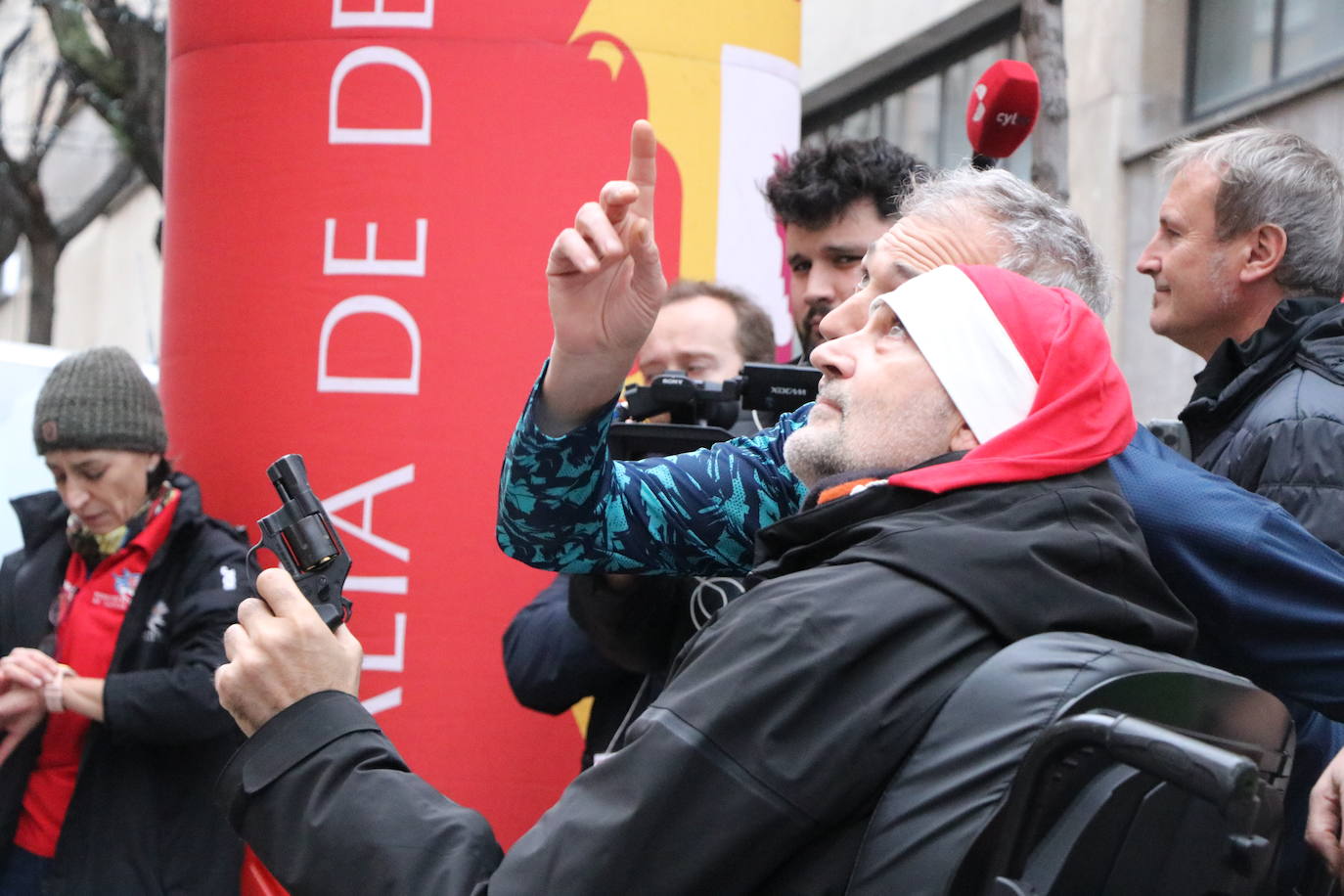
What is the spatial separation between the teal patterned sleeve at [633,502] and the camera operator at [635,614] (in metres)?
0.31

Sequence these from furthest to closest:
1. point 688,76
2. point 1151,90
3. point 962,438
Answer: point 1151,90 → point 688,76 → point 962,438

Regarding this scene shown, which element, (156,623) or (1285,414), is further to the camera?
(156,623)

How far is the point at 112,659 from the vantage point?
386 centimetres

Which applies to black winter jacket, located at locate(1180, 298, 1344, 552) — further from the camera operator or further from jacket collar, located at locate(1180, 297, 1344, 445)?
the camera operator

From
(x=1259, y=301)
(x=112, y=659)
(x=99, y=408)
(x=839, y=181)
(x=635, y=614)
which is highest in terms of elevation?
(x=839, y=181)

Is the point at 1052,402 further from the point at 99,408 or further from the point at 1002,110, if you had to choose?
the point at 99,408

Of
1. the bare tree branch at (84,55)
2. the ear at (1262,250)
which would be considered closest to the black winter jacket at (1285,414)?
the ear at (1262,250)

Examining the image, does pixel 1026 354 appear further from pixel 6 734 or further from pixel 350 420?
pixel 6 734

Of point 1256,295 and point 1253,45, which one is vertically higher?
point 1253,45

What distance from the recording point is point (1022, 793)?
5.00 ft

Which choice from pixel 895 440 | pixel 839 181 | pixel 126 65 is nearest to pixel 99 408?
pixel 839 181

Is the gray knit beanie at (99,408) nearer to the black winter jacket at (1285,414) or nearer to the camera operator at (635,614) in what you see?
the camera operator at (635,614)

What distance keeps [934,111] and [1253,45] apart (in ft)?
12.7

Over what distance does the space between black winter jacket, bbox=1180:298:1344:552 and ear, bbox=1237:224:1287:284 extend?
0.19 meters
